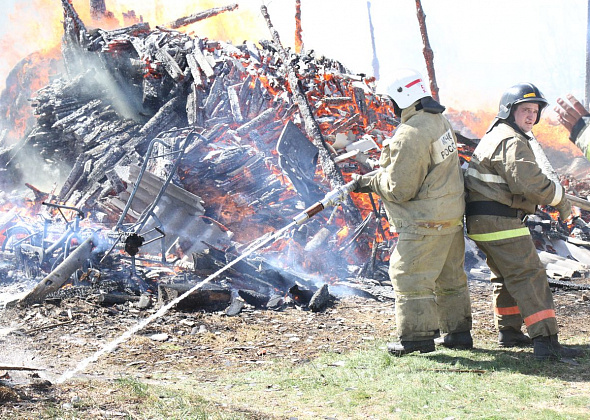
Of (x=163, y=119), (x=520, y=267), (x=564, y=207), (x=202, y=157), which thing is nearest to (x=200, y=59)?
(x=163, y=119)

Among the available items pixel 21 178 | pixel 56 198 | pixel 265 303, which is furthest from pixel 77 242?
pixel 21 178

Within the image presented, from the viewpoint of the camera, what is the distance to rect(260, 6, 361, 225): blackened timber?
9797 mm

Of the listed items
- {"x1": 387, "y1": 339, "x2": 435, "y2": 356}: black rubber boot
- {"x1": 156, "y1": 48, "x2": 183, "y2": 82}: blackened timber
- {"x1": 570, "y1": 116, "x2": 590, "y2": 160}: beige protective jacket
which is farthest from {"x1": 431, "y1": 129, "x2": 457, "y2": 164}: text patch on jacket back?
{"x1": 156, "y1": 48, "x2": 183, "y2": 82}: blackened timber

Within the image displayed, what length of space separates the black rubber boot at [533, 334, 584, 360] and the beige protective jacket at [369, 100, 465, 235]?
1.04 metres

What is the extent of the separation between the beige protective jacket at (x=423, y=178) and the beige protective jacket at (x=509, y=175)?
177 mm

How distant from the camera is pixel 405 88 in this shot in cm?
448

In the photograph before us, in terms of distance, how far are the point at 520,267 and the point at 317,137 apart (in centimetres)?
745

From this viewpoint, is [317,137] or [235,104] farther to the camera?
[235,104]

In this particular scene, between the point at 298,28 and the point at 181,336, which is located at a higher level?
the point at 298,28

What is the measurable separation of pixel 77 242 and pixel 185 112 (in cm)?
792

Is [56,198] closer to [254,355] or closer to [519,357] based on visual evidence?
[254,355]

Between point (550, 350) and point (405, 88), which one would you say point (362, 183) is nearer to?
point (405, 88)

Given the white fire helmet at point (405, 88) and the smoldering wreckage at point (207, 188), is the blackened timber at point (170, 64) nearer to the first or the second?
the smoldering wreckage at point (207, 188)

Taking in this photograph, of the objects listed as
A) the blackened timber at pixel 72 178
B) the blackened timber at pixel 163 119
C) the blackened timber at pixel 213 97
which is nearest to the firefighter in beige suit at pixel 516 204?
the blackened timber at pixel 213 97
